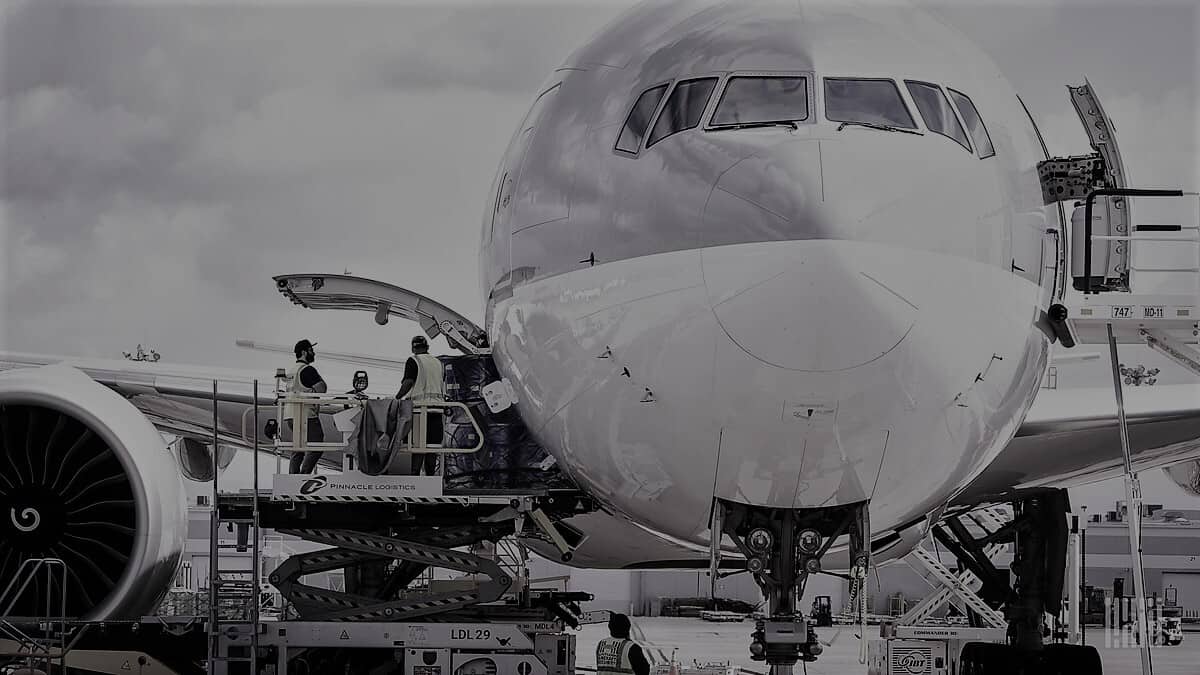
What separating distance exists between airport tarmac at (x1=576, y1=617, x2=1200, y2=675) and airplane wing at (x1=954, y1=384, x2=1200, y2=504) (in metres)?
4.86

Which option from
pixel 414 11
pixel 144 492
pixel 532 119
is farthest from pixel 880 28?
pixel 414 11

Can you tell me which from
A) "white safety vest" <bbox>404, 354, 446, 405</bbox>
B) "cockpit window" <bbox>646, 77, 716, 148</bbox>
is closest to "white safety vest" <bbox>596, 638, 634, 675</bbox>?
"white safety vest" <bbox>404, 354, 446, 405</bbox>

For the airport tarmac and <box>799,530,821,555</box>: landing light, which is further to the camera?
the airport tarmac

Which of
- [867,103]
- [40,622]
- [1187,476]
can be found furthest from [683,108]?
[1187,476]

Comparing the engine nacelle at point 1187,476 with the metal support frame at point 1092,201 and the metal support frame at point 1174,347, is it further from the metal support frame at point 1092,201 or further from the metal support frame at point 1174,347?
the metal support frame at point 1092,201

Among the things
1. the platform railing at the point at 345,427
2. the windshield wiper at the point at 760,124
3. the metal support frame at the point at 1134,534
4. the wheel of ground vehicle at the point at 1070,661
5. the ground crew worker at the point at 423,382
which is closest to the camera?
the windshield wiper at the point at 760,124

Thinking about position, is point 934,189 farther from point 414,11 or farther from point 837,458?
point 414,11

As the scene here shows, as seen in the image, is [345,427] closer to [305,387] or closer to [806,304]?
[305,387]

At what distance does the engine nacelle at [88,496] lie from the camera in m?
9.82

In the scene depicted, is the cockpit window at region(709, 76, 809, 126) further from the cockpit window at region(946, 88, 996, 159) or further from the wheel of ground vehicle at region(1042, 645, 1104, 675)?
the wheel of ground vehicle at region(1042, 645, 1104, 675)

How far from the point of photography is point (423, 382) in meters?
9.09

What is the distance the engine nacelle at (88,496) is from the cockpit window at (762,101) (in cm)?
498

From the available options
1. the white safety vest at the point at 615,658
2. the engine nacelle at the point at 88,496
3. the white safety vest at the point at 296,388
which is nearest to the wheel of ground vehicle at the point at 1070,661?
the white safety vest at the point at 615,658

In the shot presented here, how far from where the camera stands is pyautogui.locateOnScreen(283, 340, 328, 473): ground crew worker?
9531 millimetres
